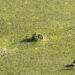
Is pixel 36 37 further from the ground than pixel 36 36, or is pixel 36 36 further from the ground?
pixel 36 36

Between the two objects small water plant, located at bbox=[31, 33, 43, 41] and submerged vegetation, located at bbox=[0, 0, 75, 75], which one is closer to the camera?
submerged vegetation, located at bbox=[0, 0, 75, 75]

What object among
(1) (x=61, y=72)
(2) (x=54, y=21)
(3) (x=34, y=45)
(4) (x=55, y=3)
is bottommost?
(1) (x=61, y=72)

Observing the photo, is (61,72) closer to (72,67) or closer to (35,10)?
(72,67)

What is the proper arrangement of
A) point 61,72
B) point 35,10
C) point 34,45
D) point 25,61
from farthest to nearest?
point 35,10 → point 34,45 → point 25,61 → point 61,72

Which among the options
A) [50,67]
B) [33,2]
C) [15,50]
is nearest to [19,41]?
[15,50]

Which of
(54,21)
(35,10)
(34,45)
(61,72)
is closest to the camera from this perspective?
(61,72)

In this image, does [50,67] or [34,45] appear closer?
[50,67]

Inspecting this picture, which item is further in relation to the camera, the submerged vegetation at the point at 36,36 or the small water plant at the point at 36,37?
the small water plant at the point at 36,37

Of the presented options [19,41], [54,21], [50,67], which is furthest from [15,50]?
[54,21]

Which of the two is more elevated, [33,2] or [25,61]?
[33,2]

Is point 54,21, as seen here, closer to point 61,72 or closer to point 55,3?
point 55,3
